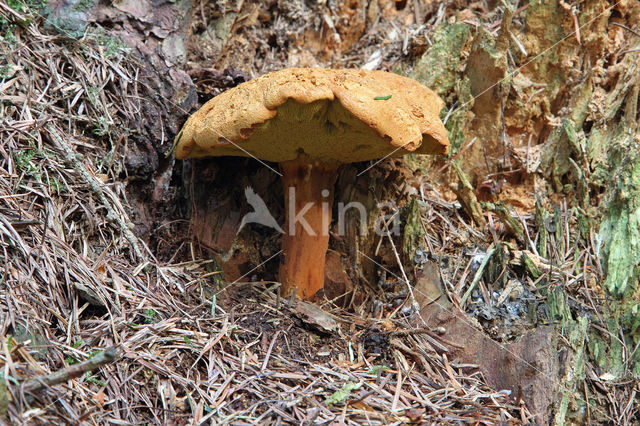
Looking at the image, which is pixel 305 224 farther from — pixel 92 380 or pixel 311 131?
pixel 92 380

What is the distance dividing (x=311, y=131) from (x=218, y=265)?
110 cm

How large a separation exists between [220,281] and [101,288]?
0.83 m

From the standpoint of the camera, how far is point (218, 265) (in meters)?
2.87

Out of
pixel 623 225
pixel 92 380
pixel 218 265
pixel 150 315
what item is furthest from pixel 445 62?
pixel 92 380

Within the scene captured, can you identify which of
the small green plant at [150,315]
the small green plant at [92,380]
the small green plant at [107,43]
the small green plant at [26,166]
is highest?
the small green plant at [107,43]

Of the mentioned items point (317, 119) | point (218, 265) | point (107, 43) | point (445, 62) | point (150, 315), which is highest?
point (107, 43)

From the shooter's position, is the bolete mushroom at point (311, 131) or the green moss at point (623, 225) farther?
the green moss at point (623, 225)

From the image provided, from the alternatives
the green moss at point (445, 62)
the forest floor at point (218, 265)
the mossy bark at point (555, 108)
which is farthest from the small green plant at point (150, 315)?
the green moss at point (445, 62)

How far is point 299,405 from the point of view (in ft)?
5.90

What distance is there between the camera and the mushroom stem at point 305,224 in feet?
8.87

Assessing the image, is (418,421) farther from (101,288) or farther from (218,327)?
(101,288)

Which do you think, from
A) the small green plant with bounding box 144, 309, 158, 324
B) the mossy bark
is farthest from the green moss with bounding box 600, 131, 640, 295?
the small green plant with bounding box 144, 309, 158, 324

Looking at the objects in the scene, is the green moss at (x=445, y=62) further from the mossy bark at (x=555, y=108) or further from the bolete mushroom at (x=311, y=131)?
the bolete mushroom at (x=311, y=131)

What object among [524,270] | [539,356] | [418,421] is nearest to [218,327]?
[418,421]
